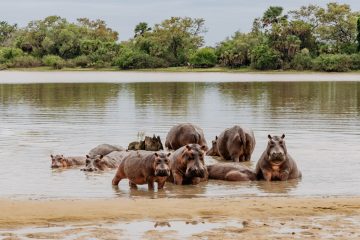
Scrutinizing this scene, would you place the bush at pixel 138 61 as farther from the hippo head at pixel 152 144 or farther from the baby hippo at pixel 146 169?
the baby hippo at pixel 146 169

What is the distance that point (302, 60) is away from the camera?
281 ft

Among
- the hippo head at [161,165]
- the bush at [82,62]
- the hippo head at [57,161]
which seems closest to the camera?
the hippo head at [161,165]

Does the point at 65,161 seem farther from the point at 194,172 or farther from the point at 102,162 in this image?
the point at 194,172

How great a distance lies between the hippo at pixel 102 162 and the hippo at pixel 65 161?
1.51ft

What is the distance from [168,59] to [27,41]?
2488cm

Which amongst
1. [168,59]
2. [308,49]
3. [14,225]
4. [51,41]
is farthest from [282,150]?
[51,41]

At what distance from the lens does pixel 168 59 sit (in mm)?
99312

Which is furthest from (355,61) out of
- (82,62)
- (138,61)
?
(82,62)

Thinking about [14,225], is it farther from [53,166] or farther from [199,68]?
Result: [199,68]

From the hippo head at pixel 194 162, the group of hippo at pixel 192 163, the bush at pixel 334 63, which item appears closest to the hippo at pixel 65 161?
the group of hippo at pixel 192 163

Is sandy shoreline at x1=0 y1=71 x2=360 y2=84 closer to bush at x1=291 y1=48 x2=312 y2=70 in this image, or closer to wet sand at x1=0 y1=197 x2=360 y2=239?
bush at x1=291 y1=48 x2=312 y2=70

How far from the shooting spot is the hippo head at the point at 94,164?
48.8ft

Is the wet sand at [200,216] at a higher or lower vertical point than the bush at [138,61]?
lower

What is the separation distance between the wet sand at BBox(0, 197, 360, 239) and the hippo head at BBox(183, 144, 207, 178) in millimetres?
1767
